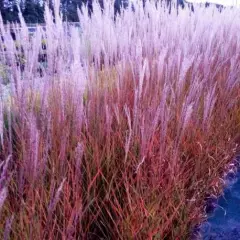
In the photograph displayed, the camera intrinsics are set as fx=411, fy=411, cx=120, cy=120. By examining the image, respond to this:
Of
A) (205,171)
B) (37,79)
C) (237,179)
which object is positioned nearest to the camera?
(205,171)

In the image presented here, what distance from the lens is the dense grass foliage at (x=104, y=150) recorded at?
50.6 inches

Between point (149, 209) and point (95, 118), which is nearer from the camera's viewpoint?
point (149, 209)

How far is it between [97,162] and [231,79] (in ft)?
3.76

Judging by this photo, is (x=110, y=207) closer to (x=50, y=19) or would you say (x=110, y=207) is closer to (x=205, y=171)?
(x=205, y=171)

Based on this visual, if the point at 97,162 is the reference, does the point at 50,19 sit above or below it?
above

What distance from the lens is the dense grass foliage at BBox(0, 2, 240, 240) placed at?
1286mm

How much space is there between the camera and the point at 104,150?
1.61 metres

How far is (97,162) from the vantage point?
153cm

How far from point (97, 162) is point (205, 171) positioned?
66cm

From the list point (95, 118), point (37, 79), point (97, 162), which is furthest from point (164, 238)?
point (37, 79)

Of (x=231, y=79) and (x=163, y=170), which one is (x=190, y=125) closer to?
(x=163, y=170)

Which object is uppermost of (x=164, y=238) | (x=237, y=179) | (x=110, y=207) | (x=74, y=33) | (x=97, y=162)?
(x=74, y=33)

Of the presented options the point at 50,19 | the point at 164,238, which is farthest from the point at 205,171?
the point at 50,19

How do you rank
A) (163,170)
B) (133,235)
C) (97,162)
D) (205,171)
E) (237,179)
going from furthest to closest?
(237,179) < (205,171) < (163,170) < (97,162) < (133,235)
